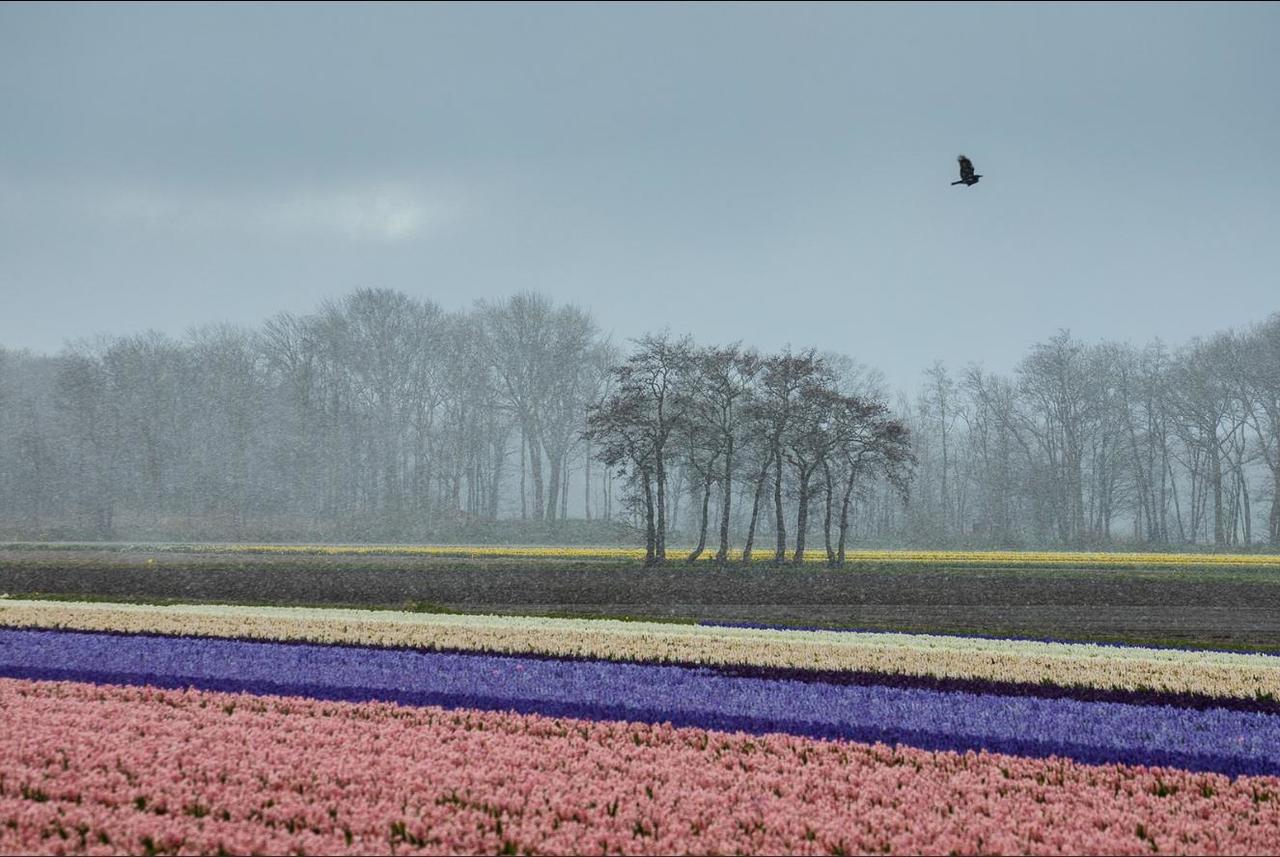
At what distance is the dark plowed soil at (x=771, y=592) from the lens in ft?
65.9

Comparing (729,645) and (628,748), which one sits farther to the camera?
(729,645)

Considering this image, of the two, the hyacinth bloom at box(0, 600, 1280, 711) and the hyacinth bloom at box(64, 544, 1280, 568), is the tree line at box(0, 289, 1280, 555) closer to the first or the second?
the hyacinth bloom at box(64, 544, 1280, 568)

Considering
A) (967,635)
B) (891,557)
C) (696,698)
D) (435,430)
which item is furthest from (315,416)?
(696,698)

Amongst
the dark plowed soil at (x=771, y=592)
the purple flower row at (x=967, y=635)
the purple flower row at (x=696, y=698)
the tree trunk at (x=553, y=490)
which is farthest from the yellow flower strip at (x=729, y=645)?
the tree trunk at (x=553, y=490)

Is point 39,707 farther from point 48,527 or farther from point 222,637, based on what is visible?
point 48,527

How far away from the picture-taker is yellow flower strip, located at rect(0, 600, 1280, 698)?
480 inches

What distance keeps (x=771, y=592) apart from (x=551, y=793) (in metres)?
20.0

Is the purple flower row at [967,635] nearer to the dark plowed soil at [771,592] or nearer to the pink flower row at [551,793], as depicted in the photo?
the dark plowed soil at [771,592]

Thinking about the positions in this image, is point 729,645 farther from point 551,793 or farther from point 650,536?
point 650,536

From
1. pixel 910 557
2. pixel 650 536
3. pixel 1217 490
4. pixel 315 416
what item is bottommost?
pixel 910 557

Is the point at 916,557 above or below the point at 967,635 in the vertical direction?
below

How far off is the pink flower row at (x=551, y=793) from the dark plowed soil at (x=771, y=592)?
37.3 ft

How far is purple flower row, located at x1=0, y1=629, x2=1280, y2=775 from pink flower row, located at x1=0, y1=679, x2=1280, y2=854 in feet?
2.15

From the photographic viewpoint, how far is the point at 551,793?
675cm
